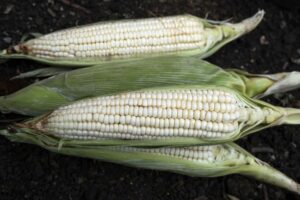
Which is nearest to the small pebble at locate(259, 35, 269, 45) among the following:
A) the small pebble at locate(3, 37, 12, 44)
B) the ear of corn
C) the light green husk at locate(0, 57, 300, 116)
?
the ear of corn

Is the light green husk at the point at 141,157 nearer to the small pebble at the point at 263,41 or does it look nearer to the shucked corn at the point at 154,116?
the shucked corn at the point at 154,116

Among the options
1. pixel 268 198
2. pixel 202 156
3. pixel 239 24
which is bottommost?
pixel 268 198

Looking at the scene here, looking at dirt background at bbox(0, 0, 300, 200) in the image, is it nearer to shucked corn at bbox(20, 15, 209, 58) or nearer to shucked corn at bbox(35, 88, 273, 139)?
shucked corn at bbox(20, 15, 209, 58)

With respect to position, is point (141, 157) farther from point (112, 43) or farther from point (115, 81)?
point (112, 43)

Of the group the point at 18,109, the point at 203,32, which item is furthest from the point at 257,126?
the point at 18,109

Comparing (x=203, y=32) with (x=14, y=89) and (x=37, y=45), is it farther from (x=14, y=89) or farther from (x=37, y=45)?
(x=14, y=89)

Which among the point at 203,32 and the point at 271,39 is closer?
the point at 203,32

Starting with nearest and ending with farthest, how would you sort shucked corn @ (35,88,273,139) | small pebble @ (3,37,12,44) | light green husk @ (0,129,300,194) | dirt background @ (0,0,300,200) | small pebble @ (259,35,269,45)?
shucked corn @ (35,88,273,139) → light green husk @ (0,129,300,194) → dirt background @ (0,0,300,200) → small pebble @ (3,37,12,44) → small pebble @ (259,35,269,45)
